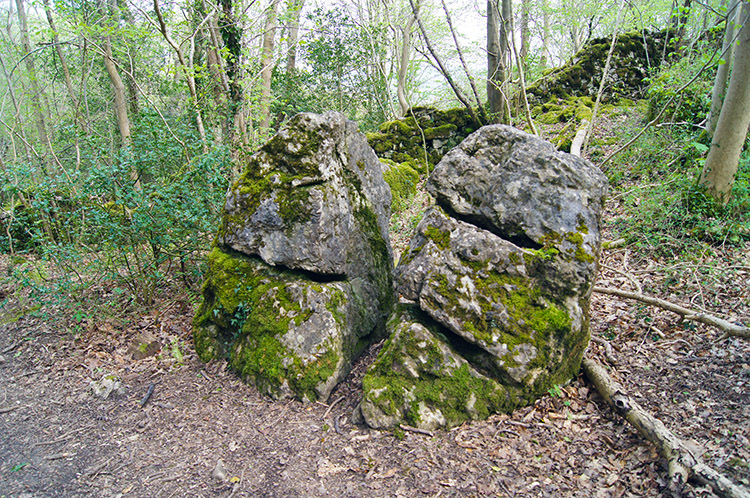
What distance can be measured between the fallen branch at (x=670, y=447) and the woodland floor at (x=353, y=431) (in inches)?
3.4

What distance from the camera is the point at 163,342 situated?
16.1 feet

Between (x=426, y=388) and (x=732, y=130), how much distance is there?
17.9ft

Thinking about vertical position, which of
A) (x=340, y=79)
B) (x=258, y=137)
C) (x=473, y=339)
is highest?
(x=340, y=79)

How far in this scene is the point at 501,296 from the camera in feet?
11.7

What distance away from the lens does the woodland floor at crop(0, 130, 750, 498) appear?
2.90 m

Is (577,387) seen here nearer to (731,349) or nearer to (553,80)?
(731,349)

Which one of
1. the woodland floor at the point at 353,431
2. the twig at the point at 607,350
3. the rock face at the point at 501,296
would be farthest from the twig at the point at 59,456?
the twig at the point at 607,350

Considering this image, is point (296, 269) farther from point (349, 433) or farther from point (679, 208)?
point (679, 208)

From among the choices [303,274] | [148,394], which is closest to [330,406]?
[303,274]

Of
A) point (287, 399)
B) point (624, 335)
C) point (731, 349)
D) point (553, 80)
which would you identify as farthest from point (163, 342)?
point (553, 80)

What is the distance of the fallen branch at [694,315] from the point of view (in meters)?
3.50

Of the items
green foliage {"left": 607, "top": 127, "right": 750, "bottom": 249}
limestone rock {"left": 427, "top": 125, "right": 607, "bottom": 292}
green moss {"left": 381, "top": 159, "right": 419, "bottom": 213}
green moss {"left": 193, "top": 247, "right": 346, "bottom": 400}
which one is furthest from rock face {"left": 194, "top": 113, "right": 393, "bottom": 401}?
green moss {"left": 381, "top": 159, "right": 419, "bottom": 213}

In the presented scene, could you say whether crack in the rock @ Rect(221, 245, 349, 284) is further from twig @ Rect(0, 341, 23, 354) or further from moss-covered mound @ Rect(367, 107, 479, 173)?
moss-covered mound @ Rect(367, 107, 479, 173)

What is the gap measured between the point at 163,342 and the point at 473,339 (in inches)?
144
